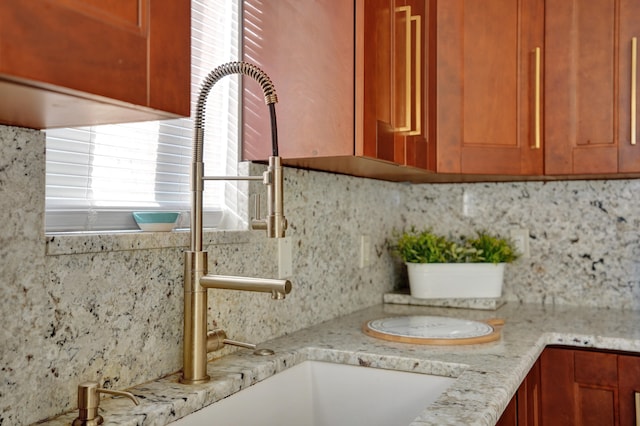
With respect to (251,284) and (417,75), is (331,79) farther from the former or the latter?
(251,284)

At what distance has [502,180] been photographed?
2.23 metres

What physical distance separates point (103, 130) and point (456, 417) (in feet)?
2.69

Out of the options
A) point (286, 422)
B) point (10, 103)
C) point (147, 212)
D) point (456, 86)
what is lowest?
point (286, 422)

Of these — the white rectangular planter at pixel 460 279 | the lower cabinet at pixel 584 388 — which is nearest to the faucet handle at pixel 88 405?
the lower cabinet at pixel 584 388

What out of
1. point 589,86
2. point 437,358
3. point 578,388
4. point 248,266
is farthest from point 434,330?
point 589,86

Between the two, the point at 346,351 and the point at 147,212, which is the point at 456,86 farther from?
the point at 147,212

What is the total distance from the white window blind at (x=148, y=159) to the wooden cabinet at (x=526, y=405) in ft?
2.58

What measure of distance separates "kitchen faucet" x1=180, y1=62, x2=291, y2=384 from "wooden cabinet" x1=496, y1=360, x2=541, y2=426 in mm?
586

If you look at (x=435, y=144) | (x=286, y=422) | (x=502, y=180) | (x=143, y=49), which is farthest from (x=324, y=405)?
(x=502, y=180)

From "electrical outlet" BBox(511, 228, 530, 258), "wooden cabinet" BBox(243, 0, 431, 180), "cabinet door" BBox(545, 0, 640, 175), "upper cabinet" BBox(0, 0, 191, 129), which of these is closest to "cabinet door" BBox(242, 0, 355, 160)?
"wooden cabinet" BBox(243, 0, 431, 180)

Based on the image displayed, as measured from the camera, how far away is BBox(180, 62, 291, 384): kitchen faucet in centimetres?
111

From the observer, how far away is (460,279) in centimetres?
206

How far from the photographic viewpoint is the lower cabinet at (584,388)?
1.57m

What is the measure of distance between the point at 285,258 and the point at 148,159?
47 centimetres
